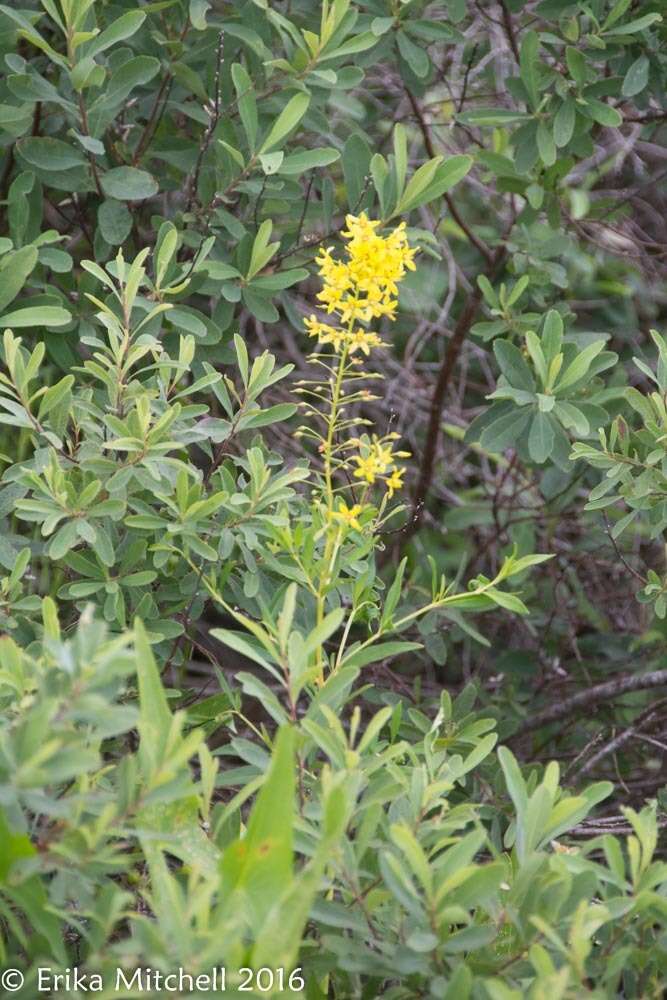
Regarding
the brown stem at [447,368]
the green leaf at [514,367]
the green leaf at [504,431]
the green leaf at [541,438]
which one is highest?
the green leaf at [514,367]

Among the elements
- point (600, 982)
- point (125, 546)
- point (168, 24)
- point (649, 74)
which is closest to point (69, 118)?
point (168, 24)

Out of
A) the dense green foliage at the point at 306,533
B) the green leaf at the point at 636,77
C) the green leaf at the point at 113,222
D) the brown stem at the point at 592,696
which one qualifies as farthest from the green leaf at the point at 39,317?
the brown stem at the point at 592,696

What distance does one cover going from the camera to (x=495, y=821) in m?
1.83

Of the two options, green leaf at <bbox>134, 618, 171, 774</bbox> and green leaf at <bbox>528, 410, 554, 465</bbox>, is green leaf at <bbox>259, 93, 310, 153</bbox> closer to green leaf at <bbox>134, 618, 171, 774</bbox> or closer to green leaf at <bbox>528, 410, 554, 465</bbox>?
green leaf at <bbox>528, 410, 554, 465</bbox>

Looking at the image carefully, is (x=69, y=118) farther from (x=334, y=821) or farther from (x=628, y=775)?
(x=628, y=775)

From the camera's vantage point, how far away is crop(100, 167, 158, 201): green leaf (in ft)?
6.09

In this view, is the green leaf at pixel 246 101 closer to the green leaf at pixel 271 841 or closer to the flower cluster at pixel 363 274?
the flower cluster at pixel 363 274

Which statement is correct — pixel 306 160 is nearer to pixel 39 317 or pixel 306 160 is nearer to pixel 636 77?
pixel 39 317

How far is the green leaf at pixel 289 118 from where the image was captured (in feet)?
5.65

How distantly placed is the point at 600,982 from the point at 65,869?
0.56m

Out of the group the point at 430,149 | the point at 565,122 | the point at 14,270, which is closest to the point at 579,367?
the point at 565,122

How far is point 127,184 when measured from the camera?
1.87 metres

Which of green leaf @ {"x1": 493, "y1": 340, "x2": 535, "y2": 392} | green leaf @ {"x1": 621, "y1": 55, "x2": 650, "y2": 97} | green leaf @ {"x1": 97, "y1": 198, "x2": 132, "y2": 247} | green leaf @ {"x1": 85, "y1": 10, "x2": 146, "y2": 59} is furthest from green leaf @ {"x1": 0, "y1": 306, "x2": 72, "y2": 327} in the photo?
green leaf @ {"x1": 621, "y1": 55, "x2": 650, "y2": 97}

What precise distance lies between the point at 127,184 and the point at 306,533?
794 millimetres
